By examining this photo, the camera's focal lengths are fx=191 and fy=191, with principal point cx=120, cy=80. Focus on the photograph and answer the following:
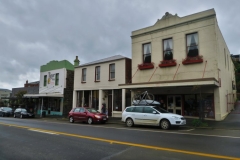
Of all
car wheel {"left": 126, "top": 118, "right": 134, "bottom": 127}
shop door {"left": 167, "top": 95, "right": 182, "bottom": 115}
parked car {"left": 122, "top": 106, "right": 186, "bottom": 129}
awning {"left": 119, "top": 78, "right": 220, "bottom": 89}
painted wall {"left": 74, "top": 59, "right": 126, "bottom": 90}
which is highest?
painted wall {"left": 74, "top": 59, "right": 126, "bottom": 90}

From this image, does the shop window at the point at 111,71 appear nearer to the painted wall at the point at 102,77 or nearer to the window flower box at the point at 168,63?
the painted wall at the point at 102,77

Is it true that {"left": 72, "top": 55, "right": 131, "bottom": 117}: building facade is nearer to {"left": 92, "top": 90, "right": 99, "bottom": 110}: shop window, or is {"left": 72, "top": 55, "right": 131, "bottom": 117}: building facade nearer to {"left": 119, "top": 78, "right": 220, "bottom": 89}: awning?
{"left": 92, "top": 90, "right": 99, "bottom": 110}: shop window

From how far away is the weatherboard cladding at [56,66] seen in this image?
27.4 m

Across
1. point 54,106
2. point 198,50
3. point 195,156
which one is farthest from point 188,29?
point 54,106

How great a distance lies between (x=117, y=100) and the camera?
20.7m

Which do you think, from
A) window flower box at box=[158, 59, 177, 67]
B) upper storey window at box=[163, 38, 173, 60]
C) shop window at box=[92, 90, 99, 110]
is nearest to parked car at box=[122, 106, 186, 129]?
window flower box at box=[158, 59, 177, 67]

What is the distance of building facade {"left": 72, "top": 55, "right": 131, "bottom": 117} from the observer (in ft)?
66.4

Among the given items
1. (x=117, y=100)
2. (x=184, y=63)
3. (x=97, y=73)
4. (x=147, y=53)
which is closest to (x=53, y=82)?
(x=97, y=73)

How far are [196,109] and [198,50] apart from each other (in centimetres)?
491

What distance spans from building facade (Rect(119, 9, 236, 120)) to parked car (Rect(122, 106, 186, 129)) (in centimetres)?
269

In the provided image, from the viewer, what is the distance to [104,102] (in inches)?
866

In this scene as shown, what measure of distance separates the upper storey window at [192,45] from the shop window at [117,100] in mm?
8147

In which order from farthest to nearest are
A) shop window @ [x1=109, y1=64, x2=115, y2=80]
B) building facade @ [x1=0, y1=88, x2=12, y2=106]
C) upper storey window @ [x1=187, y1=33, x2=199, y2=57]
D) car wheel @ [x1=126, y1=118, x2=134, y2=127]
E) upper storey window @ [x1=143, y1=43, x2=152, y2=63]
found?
building facade @ [x1=0, y1=88, x2=12, y2=106] < shop window @ [x1=109, y1=64, x2=115, y2=80] < upper storey window @ [x1=143, y1=43, x2=152, y2=63] < upper storey window @ [x1=187, y1=33, x2=199, y2=57] < car wheel @ [x1=126, y1=118, x2=134, y2=127]

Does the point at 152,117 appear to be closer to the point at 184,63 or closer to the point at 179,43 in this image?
the point at 184,63
